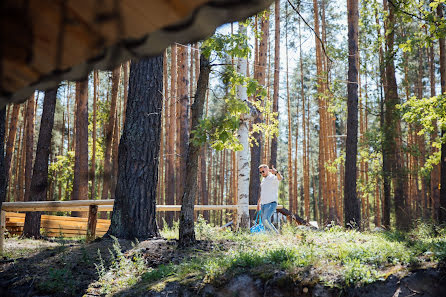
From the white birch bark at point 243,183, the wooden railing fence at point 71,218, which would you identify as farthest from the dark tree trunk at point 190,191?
the white birch bark at point 243,183

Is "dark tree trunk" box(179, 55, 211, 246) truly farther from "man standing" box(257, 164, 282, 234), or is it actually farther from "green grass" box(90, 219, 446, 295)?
"man standing" box(257, 164, 282, 234)

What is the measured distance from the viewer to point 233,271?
4.73 metres

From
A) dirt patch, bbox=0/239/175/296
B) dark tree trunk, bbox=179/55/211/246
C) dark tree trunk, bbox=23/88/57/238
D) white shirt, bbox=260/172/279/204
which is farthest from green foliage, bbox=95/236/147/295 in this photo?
dark tree trunk, bbox=23/88/57/238

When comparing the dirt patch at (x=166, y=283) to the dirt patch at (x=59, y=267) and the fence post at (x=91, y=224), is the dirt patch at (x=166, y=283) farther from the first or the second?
the fence post at (x=91, y=224)

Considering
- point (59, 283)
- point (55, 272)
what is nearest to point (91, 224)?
point (55, 272)

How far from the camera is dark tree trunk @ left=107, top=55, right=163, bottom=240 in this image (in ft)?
23.2

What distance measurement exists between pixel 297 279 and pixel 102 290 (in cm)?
243

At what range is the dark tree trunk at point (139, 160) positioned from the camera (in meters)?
7.06

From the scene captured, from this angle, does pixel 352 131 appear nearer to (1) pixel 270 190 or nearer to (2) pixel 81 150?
(1) pixel 270 190

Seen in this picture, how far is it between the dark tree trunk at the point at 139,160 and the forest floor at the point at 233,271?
63cm

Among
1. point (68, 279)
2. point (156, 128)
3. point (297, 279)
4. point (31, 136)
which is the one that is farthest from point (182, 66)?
point (297, 279)

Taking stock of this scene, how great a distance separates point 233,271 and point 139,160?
316cm

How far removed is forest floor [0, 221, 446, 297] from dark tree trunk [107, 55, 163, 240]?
633 mm

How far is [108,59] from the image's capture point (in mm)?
922
